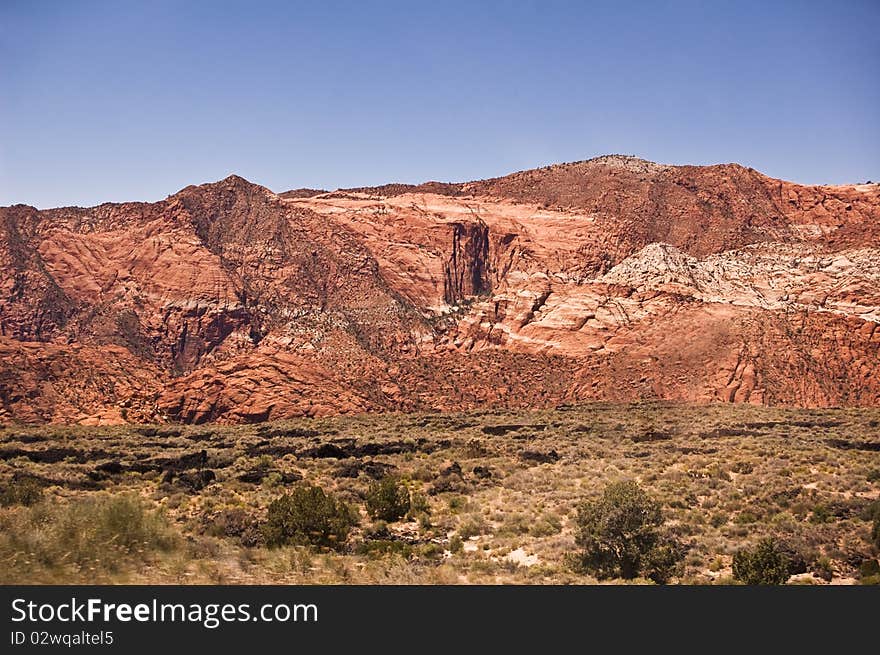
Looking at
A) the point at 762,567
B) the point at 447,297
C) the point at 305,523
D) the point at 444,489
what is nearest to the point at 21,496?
the point at 305,523

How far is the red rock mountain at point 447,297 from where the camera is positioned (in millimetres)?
58844

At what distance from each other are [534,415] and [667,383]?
39.8 ft

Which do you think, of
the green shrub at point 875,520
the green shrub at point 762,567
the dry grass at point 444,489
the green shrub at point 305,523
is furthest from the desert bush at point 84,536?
the green shrub at point 875,520

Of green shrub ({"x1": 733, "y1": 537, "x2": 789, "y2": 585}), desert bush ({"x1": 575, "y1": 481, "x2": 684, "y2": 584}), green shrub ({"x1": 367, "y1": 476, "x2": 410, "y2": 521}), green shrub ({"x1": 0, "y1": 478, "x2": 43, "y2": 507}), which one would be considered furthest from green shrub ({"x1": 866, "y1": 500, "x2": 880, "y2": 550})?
green shrub ({"x1": 0, "y1": 478, "x2": 43, "y2": 507})

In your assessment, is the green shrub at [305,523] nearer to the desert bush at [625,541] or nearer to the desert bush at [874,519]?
the desert bush at [625,541]

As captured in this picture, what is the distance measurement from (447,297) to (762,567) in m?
66.1

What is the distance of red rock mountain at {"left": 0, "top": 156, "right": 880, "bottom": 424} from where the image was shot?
193 feet

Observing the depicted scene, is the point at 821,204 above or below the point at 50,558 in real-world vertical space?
above

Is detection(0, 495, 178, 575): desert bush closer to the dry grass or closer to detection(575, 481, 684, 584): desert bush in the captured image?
the dry grass

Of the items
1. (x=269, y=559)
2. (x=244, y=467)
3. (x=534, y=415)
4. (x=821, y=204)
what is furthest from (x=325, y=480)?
(x=821, y=204)

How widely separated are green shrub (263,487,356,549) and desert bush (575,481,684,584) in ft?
22.9

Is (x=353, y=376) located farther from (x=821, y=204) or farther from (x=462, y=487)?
(x=821, y=204)

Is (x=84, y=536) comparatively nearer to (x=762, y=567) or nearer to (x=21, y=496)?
(x=21, y=496)
